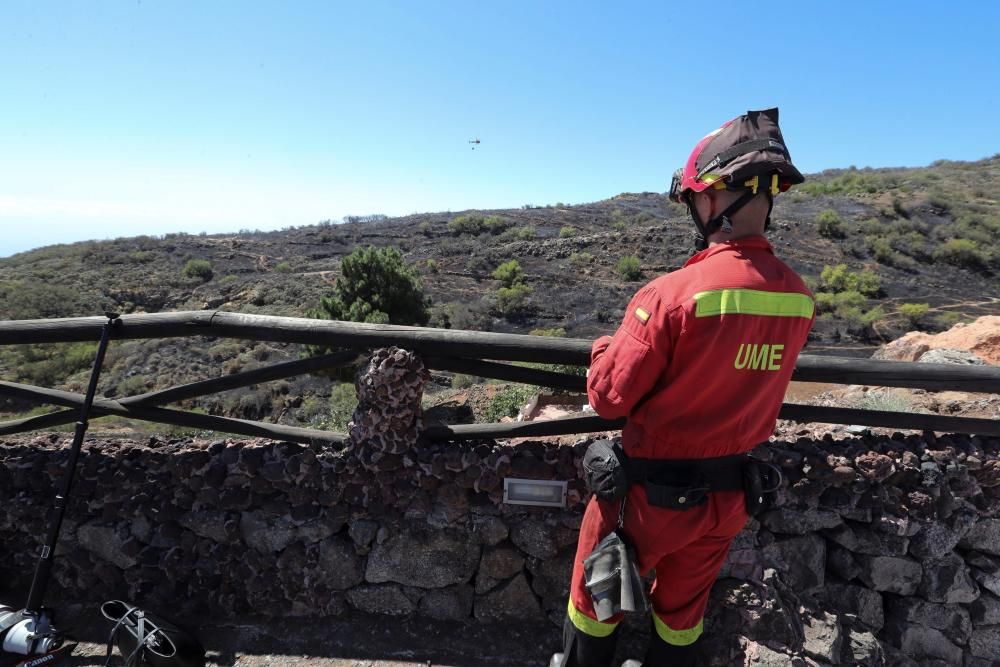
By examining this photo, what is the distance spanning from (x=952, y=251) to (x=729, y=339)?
30.3 m

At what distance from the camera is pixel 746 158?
68.0 inches

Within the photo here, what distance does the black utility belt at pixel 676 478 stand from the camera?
190 centimetres

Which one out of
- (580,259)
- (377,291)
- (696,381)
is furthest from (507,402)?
(580,259)

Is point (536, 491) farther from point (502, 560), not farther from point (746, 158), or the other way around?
point (746, 158)

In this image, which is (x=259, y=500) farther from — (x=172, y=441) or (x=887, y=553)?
(x=887, y=553)

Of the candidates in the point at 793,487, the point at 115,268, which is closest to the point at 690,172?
the point at 793,487

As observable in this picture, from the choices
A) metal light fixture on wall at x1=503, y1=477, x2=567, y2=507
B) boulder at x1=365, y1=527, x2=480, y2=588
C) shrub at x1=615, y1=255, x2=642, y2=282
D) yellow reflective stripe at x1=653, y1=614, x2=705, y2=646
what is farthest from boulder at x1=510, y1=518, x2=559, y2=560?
shrub at x1=615, y1=255, x2=642, y2=282

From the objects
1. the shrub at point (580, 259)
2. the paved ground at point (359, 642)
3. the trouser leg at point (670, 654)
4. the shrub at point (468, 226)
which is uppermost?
the shrub at point (468, 226)

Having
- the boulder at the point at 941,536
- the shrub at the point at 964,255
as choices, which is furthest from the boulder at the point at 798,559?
the shrub at the point at 964,255

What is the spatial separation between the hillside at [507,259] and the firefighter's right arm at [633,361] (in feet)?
27.0

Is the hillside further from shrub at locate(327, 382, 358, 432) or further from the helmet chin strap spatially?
the helmet chin strap

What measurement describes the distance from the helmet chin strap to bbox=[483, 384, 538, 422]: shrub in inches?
210

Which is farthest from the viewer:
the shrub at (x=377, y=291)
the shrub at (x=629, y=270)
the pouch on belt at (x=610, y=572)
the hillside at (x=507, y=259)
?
the shrub at (x=629, y=270)

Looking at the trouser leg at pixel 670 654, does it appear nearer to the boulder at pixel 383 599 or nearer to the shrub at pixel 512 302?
the boulder at pixel 383 599
